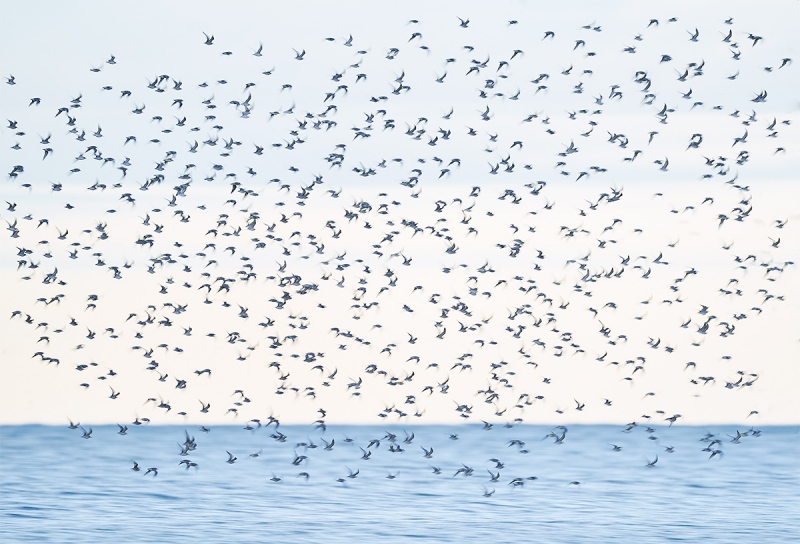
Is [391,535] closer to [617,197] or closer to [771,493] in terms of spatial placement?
[617,197]

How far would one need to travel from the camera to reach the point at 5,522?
51219 mm

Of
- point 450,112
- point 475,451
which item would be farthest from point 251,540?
point 475,451

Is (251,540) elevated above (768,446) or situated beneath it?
situated beneath

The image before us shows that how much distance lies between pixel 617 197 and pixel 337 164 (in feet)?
35.5

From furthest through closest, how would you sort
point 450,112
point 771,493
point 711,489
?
point 711,489, point 771,493, point 450,112

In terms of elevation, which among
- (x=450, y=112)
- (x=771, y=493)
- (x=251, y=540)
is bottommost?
(x=251, y=540)

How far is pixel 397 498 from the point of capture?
205 ft

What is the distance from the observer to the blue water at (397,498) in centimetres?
4978

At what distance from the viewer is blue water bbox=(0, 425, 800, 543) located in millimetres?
49781

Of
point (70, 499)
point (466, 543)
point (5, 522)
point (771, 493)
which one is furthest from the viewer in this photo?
point (771, 493)

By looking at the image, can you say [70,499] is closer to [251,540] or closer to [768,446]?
[251,540]

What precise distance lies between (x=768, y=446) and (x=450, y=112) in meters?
73.5

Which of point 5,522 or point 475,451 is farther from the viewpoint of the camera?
point 475,451

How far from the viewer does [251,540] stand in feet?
159
